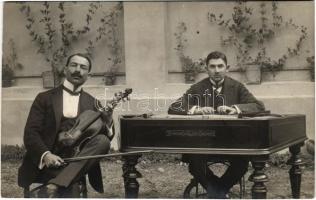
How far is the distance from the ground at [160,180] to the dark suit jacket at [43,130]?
0.14 m

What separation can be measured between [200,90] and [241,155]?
793 mm

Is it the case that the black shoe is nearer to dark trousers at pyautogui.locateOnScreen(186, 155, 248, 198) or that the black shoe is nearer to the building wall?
the building wall

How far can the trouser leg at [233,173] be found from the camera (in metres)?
3.25

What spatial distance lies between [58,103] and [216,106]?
3.98 feet

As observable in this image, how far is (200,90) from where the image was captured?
137 inches

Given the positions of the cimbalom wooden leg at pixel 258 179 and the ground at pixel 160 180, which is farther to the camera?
the ground at pixel 160 180

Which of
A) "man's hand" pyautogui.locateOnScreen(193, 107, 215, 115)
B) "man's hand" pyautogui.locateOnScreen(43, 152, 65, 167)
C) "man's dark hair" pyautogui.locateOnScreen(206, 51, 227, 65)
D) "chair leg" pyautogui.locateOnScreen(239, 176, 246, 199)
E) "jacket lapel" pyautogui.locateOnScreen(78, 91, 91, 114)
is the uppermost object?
A: "man's dark hair" pyautogui.locateOnScreen(206, 51, 227, 65)

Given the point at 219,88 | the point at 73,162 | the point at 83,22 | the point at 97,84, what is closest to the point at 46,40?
the point at 83,22

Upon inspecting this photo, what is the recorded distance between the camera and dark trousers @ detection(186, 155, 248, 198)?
3256 millimetres

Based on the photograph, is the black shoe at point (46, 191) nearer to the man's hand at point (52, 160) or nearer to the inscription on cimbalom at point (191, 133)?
the man's hand at point (52, 160)

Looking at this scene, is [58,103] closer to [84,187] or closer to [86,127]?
[86,127]

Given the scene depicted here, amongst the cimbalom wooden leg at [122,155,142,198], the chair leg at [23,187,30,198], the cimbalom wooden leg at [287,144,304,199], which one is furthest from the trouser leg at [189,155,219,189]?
the chair leg at [23,187,30,198]

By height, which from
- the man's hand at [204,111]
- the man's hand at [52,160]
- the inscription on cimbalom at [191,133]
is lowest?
the man's hand at [52,160]

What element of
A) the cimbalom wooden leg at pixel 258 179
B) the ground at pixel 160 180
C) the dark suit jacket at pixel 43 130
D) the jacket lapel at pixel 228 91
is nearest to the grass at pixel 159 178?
the ground at pixel 160 180
